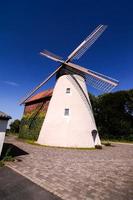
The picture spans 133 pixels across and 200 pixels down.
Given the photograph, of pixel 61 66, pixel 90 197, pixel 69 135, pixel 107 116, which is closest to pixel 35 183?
pixel 90 197

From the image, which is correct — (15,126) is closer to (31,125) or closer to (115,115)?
(31,125)

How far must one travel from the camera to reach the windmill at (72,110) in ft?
61.1

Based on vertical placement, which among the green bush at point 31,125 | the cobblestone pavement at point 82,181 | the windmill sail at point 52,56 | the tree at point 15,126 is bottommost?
the cobblestone pavement at point 82,181

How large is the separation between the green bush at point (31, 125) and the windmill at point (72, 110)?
9.95 ft

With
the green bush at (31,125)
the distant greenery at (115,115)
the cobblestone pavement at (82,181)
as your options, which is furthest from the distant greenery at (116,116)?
the cobblestone pavement at (82,181)

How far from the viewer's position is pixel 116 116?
1722 inches

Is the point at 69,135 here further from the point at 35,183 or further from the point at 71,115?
the point at 35,183

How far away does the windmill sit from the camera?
61.1ft

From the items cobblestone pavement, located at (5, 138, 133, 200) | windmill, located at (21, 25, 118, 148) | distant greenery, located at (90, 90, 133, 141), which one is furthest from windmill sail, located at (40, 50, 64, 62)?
distant greenery, located at (90, 90, 133, 141)

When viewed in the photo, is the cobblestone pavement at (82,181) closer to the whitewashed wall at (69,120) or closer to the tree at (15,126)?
the whitewashed wall at (69,120)

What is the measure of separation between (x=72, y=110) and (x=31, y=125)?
8932 mm

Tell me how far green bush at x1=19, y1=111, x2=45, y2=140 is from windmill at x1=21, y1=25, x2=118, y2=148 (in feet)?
9.95

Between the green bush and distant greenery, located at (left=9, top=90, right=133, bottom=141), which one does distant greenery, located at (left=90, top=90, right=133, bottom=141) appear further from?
the green bush

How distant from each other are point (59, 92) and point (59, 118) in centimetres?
363
